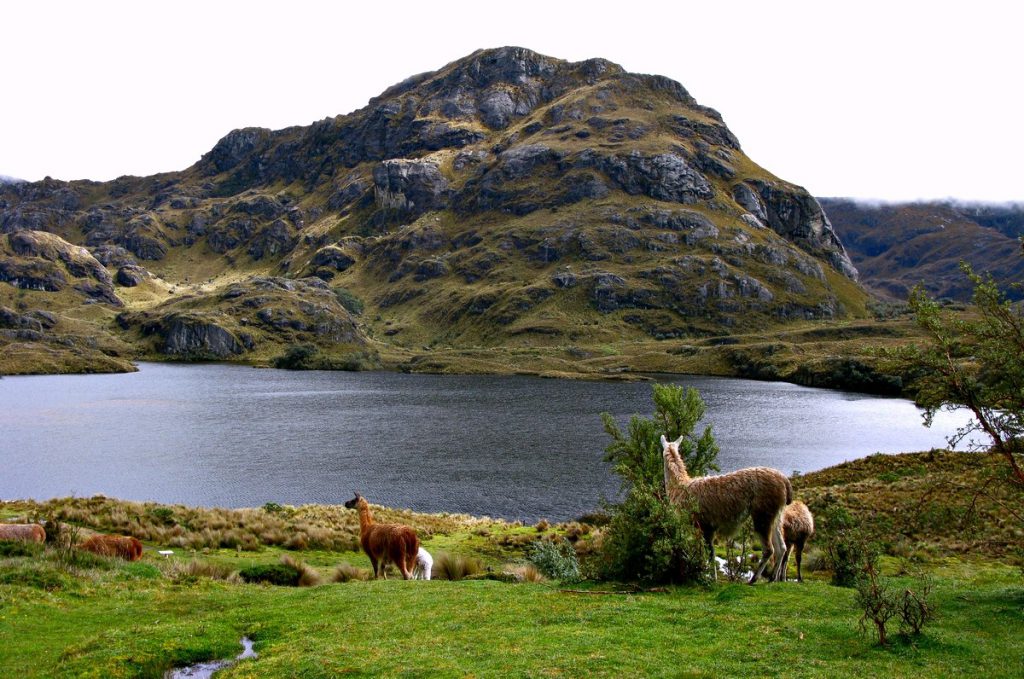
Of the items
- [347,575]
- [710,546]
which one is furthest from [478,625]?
[347,575]

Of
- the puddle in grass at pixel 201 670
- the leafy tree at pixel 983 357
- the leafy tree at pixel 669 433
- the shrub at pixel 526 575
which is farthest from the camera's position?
the leafy tree at pixel 669 433

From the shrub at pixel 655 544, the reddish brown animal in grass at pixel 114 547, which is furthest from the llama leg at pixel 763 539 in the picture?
the reddish brown animal in grass at pixel 114 547

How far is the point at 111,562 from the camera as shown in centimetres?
1822

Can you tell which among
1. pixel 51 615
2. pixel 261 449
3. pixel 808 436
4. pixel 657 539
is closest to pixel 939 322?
pixel 657 539

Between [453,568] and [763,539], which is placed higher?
[763,539]

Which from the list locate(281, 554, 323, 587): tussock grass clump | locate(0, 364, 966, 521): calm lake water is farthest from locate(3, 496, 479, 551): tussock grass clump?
locate(0, 364, 966, 521): calm lake water

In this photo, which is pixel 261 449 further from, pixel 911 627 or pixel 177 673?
pixel 911 627

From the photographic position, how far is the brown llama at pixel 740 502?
14.6 metres

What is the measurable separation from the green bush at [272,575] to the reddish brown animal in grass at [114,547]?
3257mm

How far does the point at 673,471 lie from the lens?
51.7 feet

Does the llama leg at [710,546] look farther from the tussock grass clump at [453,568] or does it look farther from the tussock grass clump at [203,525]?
the tussock grass clump at [203,525]

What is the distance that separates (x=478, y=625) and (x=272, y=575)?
458 inches

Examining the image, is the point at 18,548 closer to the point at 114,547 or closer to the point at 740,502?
the point at 114,547

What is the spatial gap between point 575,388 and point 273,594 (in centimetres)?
13127
